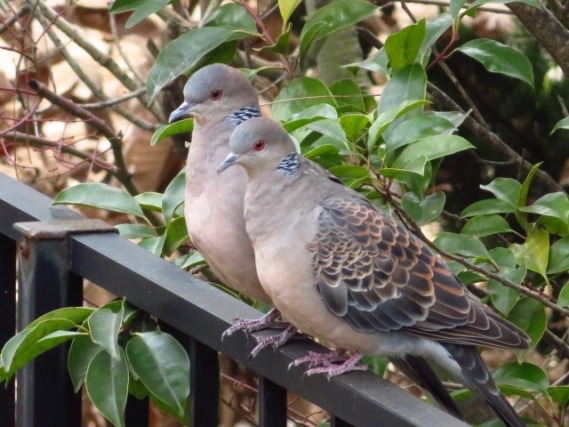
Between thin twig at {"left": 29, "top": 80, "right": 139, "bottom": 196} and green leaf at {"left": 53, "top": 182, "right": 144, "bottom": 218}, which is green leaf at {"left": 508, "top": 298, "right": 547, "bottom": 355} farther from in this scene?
thin twig at {"left": 29, "top": 80, "right": 139, "bottom": 196}

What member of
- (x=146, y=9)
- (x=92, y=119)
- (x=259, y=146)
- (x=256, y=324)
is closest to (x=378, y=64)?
(x=259, y=146)

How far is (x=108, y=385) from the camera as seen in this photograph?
1.71 m

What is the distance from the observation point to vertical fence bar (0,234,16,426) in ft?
7.14

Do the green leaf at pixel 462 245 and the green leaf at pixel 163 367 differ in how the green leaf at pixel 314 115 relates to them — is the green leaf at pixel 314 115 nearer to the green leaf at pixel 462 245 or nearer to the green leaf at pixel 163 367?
the green leaf at pixel 462 245

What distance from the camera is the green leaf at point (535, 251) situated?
222 cm

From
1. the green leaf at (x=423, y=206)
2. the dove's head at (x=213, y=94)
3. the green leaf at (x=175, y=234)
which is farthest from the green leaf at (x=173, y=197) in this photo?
the green leaf at (x=423, y=206)

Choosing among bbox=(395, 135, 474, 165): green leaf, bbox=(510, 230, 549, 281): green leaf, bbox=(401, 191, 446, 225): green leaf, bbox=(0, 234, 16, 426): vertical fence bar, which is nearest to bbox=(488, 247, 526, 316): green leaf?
bbox=(510, 230, 549, 281): green leaf

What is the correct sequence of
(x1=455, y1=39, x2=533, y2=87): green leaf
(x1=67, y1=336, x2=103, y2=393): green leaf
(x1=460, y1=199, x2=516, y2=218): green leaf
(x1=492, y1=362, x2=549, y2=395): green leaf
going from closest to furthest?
(x1=67, y1=336, x2=103, y2=393): green leaf, (x1=492, y1=362, x2=549, y2=395): green leaf, (x1=460, y1=199, x2=516, y2=218): green leaf, (x1=455, y1=39, x2=533, y2=87): green leaf

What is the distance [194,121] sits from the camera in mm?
2447

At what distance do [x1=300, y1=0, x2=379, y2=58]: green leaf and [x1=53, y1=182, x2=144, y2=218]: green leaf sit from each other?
1.70ft

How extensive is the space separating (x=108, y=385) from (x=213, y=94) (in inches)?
35.0

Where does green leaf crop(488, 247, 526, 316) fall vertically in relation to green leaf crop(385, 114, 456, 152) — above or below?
below

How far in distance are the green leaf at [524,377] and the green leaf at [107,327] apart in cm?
84

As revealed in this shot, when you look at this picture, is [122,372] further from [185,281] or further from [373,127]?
[373,127]
